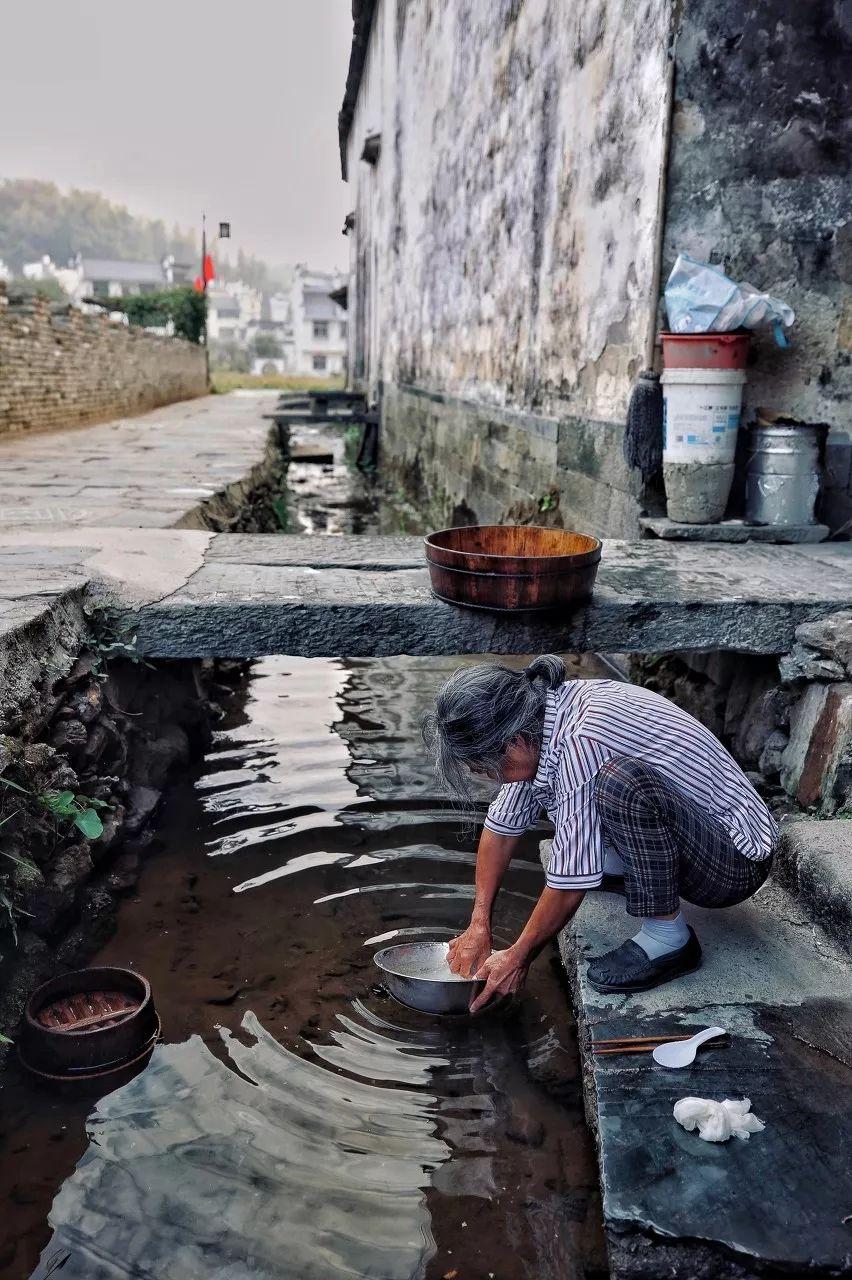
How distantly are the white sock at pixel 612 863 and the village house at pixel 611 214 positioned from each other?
2622 millimetres

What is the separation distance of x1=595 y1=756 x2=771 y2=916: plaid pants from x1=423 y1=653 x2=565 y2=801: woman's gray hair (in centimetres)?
22

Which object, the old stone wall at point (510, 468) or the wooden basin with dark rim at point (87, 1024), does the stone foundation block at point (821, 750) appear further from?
the wooden basin with dark rim at point (87, 1024)

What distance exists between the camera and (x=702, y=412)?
4328 millimetres

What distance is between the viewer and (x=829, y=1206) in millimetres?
1685

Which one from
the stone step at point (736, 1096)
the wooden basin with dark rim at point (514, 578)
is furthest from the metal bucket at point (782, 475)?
the stone step at point (736, 1096)

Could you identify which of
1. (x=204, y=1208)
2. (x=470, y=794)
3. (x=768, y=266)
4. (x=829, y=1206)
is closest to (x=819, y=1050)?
(x=829, y=1206)

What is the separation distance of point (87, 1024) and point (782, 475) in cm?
365

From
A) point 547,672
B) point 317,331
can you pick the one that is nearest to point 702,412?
point 547,672

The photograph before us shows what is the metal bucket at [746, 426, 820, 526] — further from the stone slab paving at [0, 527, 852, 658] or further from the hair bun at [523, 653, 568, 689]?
the hair bun at [523, 653, 568, 689]

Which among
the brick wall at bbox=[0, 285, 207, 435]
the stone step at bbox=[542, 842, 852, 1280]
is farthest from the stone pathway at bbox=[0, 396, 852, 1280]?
the brick wall at bbox=[0, 285, 207, 435]

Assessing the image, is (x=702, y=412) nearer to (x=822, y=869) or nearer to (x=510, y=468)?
(x=822, y=869)

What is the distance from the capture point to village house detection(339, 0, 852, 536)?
432cm

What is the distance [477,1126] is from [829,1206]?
0.83 m

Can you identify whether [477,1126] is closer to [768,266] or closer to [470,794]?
[470,794]
